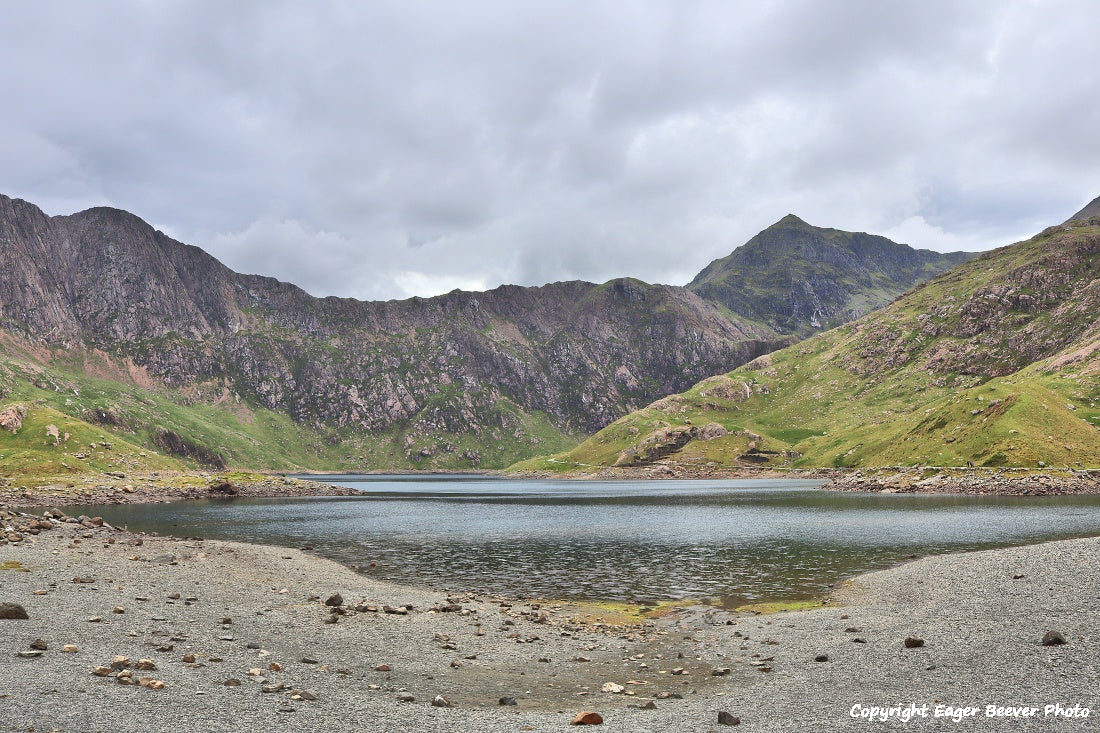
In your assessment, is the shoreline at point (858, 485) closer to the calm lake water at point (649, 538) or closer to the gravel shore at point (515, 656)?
the calm lake water at point (649, 538)

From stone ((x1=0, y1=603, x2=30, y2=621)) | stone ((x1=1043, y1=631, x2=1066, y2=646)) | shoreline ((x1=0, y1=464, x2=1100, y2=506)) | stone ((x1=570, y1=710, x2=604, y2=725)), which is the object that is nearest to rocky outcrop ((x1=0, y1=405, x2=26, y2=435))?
shoreline ((x1=0, y1=464, x2=1100, y2=506))

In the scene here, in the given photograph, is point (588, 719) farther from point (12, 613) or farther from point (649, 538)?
point (649, 538)

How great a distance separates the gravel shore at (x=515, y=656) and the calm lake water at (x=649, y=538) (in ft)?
25.4

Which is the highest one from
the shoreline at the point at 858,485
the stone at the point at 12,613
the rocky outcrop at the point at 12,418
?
the rocky outcrop at the point at 12,418

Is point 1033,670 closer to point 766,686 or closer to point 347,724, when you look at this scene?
point 766,686

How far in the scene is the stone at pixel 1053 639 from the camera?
22.2 metres

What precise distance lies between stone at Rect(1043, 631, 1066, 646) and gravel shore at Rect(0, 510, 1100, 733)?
873 mm

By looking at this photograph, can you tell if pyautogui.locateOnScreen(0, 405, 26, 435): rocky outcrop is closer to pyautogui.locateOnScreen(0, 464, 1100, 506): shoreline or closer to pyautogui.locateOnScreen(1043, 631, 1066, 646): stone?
pyautogui.locateOnScreen(0, 464, 1100, 506): shoreline

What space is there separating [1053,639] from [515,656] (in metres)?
20.8

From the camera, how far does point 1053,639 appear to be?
22312mm

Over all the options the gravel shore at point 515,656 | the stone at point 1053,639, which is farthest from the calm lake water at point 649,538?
the stone at point 1053,639

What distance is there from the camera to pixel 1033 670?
64.2 ft

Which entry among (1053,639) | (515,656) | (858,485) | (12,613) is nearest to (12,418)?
(12,613)

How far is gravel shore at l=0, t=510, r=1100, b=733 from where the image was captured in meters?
16.2
